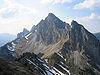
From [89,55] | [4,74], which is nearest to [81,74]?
[89,55]

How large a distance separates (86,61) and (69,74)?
52.0 m

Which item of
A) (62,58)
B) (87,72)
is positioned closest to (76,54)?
(62,58)

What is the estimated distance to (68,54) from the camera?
194 m

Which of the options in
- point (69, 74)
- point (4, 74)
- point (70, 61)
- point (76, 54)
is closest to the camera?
point (4, 74)

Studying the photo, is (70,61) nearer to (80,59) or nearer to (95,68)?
(80,59)

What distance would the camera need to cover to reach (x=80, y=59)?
7087 inches

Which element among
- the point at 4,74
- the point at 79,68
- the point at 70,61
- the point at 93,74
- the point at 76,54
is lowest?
the point at 4,74

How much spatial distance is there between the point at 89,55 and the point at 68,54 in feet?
106

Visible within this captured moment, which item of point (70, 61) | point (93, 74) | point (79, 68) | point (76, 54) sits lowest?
point (93, 74)

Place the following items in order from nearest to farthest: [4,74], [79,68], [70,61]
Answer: [4,74], [79,68], [70,61]

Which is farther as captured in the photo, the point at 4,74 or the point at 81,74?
the point at 81,74

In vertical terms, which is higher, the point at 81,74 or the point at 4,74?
the point at 81,74

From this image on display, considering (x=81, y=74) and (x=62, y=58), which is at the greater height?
(x=62, y=58)

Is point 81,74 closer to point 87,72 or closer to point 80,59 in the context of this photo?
point 87,72
